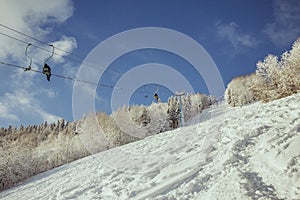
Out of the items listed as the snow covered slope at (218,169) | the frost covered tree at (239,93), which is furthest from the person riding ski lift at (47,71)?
the frost covered tree at (239,93)

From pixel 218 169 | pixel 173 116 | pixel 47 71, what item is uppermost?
pixel 173 116

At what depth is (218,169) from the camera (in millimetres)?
10258

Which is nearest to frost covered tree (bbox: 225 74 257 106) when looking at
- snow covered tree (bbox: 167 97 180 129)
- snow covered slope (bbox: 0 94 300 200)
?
snow covered tree (bbox: 167 97 180 129)

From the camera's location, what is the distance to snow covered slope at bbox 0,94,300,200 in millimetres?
8406

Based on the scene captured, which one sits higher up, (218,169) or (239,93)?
(239,93)

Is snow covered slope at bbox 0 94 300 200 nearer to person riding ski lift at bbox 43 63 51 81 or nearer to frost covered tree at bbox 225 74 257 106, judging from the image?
person riding ski lift at bbox 43 63 51 81

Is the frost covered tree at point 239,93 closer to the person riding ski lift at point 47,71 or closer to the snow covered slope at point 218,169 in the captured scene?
the snow covered slope at point 218,169

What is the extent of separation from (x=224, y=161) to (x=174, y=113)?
146ft

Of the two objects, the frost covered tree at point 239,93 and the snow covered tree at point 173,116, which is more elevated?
the frost covered tree at point 239,93

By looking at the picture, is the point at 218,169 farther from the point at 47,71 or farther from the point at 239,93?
the point at 239,93

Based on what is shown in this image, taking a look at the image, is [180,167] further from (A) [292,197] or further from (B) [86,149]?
(B) [86,149]

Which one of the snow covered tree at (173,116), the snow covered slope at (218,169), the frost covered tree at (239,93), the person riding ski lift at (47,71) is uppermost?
the frost covered tree at (239,93)

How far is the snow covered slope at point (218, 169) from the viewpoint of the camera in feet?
27.6

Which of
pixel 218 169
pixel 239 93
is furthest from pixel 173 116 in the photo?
pixel 218 169
